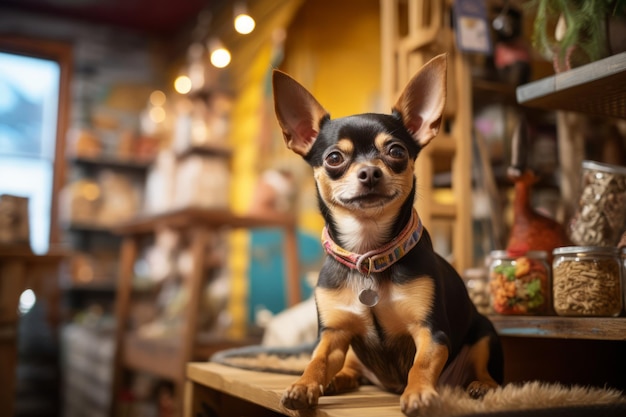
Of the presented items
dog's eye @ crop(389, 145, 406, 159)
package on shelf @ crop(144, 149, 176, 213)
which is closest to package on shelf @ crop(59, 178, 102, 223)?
package on shelf @ crop(144, 149, 176, 213)

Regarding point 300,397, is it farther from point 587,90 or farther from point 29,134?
point 29,134

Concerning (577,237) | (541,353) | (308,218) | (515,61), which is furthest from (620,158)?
(308,218)

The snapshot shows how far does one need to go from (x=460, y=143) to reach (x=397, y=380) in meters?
0.94

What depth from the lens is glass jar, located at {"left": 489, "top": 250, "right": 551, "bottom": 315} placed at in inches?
55.4

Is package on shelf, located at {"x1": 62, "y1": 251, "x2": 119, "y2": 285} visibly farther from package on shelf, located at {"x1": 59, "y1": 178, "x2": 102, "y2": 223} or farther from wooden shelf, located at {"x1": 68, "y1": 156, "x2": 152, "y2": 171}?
wooden shelf, located at {"x1": 68, "y1": 156, "x2": 152, "y2": 171}

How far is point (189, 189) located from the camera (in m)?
3.99

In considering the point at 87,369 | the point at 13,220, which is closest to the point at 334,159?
the point at 13,220

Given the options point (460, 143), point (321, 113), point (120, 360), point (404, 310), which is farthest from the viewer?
point (120, 360)

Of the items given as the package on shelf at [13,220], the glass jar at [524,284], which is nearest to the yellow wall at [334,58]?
the package on shelf at [13,220]

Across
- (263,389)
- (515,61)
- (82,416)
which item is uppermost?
(515,61)

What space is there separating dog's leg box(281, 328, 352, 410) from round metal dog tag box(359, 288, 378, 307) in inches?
3.6

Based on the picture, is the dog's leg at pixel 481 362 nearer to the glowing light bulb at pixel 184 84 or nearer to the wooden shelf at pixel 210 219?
the wooden shelf at pixel 210 219

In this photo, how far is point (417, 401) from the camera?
0.94 meters

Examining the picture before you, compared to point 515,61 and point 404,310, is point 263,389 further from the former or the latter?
point 515,61
